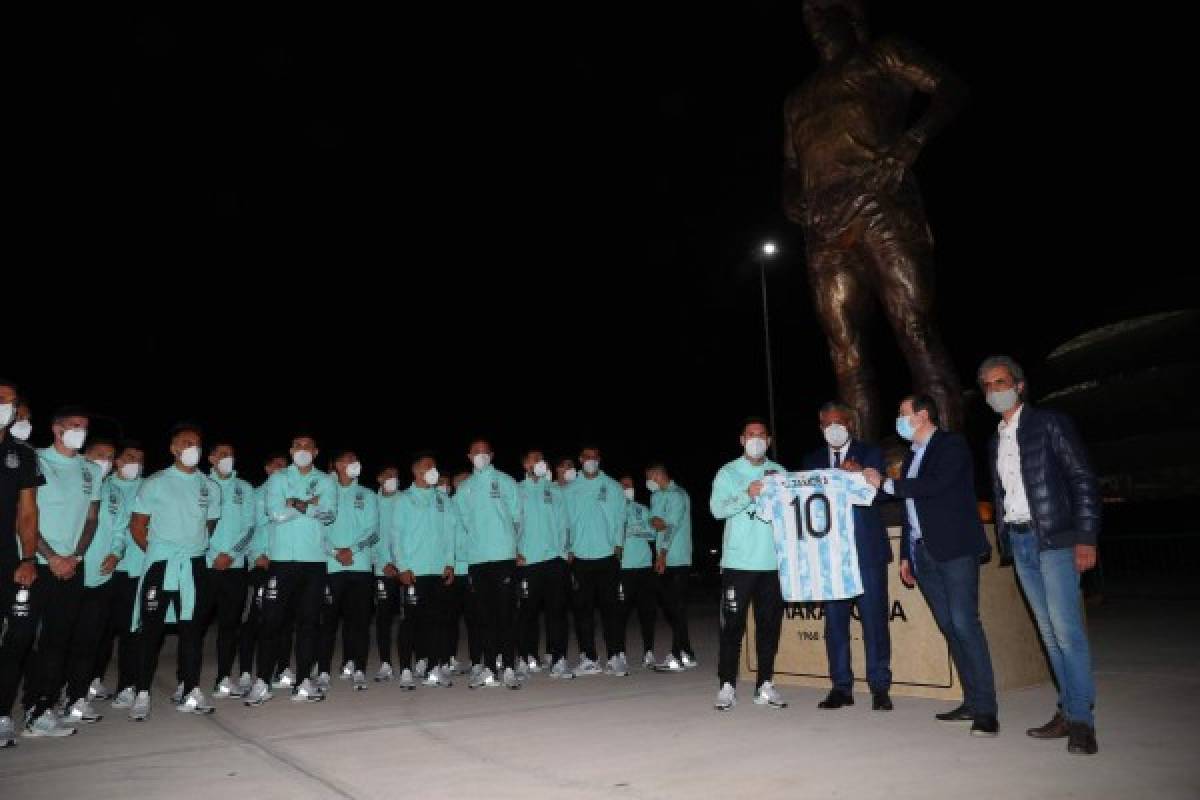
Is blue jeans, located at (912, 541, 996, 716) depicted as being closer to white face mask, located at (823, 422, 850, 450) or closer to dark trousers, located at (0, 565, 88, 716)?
white face mask, located at (823, 422, 850, 450)

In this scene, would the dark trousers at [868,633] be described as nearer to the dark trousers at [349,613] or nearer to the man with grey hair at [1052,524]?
the man with grey hair at [1052,524]

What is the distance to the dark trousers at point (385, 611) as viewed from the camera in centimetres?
976

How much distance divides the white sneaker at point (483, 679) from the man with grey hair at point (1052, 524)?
487 cm

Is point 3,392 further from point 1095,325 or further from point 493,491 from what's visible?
point 1095,325

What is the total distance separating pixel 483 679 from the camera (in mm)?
8703

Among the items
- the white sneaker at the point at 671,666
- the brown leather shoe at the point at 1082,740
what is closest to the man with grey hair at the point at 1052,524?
the brown leather shoe at the point at 1082,740

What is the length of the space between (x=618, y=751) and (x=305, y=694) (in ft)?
12.0

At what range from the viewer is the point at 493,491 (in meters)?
9.02

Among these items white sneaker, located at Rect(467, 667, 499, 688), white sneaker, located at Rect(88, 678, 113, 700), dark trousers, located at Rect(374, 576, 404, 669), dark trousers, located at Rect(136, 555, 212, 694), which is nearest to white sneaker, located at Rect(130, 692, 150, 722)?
dark trousers, located at Rect(136, 555, 212, 694)

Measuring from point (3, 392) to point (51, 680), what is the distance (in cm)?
219

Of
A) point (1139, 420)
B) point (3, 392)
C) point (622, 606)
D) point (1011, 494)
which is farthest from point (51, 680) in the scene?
point (1139, 420)

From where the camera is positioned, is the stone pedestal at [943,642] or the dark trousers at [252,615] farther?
the dark trousers at [252,615]

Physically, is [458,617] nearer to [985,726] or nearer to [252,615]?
[252,615]

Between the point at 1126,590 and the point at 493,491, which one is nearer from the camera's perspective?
the point at 493,491
